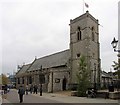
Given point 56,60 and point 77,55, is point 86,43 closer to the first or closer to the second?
point 77,55

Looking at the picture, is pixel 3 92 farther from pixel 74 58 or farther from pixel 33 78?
pixel 33 78

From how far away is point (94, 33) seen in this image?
62750mm

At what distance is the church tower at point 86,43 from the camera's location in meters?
59.6

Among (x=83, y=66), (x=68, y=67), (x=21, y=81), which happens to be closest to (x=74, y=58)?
(x=68, y=67)

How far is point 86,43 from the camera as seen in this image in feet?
195

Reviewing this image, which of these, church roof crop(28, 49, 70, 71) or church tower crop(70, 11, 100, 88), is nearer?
church tower crop(70, 11, 100, 88)

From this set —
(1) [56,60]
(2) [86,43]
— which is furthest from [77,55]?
(1) [56,60]

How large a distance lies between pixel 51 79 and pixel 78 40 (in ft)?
35.8

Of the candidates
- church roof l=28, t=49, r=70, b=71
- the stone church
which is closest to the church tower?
the stone church

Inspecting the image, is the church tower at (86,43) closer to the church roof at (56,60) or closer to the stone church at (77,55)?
the stone church at (77,55)

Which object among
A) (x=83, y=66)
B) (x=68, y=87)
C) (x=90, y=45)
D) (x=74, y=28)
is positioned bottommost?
(x=68, y=87)

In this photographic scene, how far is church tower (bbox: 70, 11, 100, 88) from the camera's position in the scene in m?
59.6

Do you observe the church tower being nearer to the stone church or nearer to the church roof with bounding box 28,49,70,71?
the stone church

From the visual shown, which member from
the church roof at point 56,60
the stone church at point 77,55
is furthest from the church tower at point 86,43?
the church roof at point 56,60
